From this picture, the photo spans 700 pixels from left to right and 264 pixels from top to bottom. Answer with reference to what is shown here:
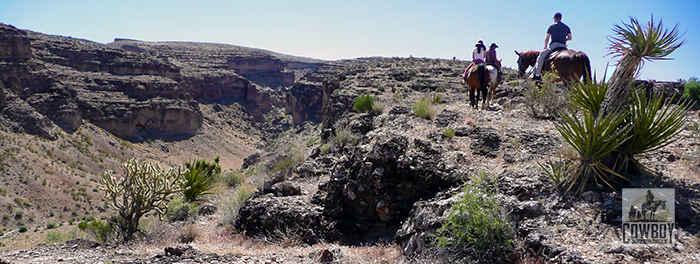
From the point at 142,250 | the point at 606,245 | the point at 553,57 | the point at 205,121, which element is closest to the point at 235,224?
the point at 142,250

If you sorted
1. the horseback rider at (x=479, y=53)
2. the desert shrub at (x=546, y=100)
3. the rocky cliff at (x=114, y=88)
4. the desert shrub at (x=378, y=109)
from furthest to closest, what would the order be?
the rocky cliff at (x=114, y=88) < the desert shrub at (x=378, y=109) < the horseback rider at (x=479, y=53) < the desert shrub at (x=546, y=100)

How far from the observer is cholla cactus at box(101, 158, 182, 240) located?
7.43m

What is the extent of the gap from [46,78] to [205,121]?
21515 mm

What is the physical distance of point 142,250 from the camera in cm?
600

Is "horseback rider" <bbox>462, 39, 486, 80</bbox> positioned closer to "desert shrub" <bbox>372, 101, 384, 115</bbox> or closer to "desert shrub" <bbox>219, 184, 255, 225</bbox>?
"desert shrub" <bbox>372, 101, 384, 115</bbox>

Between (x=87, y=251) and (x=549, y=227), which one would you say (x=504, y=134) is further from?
(x=87, y=251)

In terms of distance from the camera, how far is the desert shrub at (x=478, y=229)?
425cm

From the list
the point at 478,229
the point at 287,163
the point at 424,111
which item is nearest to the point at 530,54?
the point at 424,111

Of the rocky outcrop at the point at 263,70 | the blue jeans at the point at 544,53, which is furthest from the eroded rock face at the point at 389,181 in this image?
the rocky outcrop at the point at 263,70

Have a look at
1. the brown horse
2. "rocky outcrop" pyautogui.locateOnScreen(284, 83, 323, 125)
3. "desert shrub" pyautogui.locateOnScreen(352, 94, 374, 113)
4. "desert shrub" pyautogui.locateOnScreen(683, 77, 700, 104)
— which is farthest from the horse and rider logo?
"rocky outcrop" pyautogui.locateOnScreen(284, 83, 323, 125)

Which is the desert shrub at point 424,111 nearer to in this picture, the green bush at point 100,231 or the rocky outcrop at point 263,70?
the green bush at point 100,231

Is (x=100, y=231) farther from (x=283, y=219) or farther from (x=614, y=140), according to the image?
(x=614, y=140)

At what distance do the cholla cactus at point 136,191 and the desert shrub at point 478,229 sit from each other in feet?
20.2
